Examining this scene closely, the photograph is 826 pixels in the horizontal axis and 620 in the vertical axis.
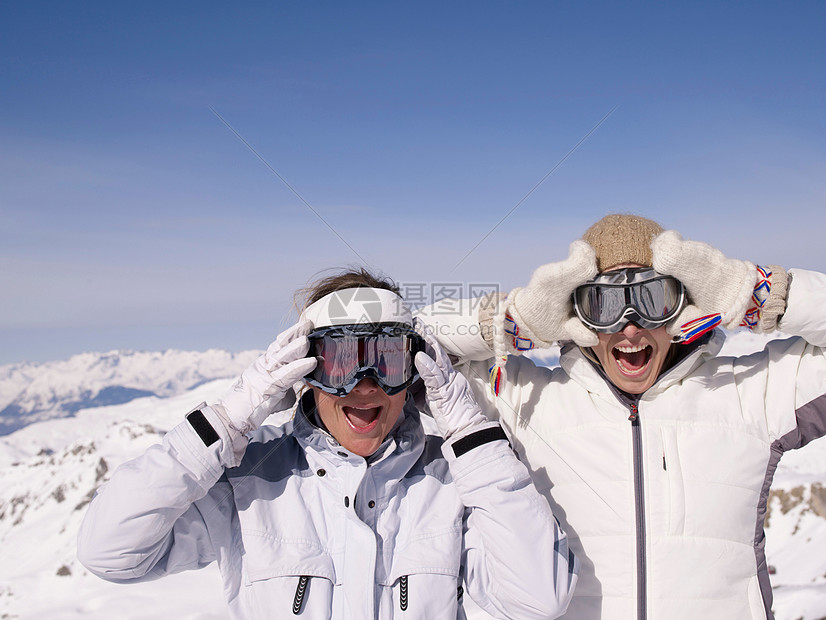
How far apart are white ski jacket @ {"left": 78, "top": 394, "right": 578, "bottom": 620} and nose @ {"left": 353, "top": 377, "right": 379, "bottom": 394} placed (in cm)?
28

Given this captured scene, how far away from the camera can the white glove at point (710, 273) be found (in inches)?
105

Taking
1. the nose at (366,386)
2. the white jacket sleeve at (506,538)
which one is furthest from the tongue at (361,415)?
the white jacket sleeve at (506,538)

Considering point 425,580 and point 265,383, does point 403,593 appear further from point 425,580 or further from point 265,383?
point 265,383

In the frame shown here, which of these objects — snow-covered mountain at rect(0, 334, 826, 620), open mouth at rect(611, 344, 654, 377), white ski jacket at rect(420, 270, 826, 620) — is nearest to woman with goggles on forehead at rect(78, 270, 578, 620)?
white ski jacket at rect(420, 270, 826, 620)

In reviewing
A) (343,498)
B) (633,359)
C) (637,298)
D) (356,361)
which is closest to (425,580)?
(343,498)

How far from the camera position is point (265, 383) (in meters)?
2.54

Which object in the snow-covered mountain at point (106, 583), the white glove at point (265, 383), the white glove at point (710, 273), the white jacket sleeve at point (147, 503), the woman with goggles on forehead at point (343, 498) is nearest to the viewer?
the white jacket sleeve at point (147, 503)

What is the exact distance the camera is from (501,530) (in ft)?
8.33

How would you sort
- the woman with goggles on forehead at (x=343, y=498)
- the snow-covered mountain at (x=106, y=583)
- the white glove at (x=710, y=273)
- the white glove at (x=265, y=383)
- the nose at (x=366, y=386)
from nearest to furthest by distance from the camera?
the woman with goggles on forehead at (x=343, y=498) → the white glove at (x=265, y=383) → the white glove at (x=710, y=273) → the nose at (x=366, y=386) → the snow-covered mountain at (x=106, y=583)

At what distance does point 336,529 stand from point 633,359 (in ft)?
5.95

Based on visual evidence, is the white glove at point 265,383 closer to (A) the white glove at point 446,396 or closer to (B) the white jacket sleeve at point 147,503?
(B) the white jacket sleeve at point 147,503

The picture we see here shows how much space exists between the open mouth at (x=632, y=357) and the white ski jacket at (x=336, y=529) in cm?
82

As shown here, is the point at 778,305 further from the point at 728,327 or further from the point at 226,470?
the point at 226,470

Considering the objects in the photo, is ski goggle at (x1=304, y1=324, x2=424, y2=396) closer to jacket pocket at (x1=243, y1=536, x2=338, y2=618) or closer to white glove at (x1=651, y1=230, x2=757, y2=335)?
jacket pocket at (x1=243, y1=536, x2=338, y2=618)
